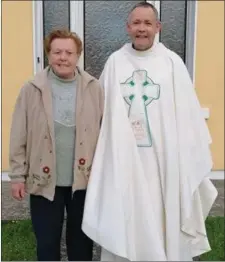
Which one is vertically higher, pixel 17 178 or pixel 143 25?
pixel 143 25

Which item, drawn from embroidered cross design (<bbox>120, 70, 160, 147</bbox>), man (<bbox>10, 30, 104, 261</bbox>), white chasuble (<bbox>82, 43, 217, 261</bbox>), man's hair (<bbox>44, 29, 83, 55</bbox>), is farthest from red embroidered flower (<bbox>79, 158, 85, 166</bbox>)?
man's hair (<bbox>44, 29, 83, 55</bbox>)

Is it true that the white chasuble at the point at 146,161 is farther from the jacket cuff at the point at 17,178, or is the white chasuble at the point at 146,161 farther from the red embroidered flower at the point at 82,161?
the jacket cuff at the point at 17,178

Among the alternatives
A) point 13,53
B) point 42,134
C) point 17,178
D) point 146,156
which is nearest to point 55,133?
point 42,134

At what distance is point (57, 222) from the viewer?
8.71 feet

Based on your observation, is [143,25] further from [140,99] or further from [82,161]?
[82,161]

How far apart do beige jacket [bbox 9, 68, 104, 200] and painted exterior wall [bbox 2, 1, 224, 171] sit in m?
3.19

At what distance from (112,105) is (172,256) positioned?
1034 millimetres

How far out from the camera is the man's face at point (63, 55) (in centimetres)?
246

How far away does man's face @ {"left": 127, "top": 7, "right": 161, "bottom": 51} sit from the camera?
2.67 meters

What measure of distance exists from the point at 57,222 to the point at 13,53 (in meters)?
3.60

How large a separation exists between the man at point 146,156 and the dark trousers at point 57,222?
67 millimetres

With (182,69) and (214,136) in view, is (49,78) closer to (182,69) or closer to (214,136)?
(182,69)

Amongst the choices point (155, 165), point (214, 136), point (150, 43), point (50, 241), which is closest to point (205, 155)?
point (155, 165)

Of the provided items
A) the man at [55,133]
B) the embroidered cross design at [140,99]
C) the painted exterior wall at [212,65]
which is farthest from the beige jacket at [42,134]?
the painted exterior wall at [212,65]
